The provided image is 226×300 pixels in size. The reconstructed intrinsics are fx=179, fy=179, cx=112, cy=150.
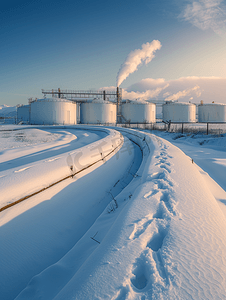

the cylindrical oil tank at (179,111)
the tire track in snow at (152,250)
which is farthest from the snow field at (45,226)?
the cylindrical oil tank at (179,111)

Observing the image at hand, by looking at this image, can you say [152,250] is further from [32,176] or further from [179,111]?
[179,111]

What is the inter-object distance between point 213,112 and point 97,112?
1082 inches

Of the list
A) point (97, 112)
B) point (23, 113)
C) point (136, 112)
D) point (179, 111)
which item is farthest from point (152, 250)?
point (23, 113)

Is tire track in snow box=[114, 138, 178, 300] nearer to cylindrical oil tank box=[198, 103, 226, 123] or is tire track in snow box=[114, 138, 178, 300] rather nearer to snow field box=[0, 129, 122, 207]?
snow field box=[0, 129, 122, 207]

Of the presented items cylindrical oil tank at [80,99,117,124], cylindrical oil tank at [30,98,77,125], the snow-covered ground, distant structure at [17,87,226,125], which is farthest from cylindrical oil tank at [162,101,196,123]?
the snow-covered ground

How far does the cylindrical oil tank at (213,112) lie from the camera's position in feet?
136

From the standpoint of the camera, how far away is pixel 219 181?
3.87 meters

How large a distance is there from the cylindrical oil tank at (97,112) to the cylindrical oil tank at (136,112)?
318 centimetres

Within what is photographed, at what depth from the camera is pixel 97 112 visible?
34875 millimetres

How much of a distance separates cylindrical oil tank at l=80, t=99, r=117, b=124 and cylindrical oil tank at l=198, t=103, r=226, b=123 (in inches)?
886

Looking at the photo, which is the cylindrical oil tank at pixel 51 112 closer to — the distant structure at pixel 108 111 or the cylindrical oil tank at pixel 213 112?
the distant structure at pixel 108 111

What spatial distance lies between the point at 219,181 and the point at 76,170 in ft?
10.6

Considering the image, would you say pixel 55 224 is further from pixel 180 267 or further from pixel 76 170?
pixel 76 170

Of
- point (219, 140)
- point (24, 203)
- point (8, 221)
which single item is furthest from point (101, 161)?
point (219, 140)
